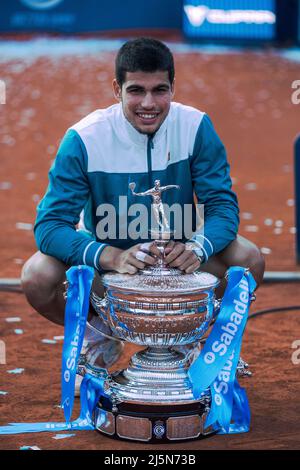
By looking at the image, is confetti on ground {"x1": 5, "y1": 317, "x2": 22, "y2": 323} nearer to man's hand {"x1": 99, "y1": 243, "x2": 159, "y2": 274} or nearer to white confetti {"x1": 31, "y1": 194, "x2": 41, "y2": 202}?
man's hand {"x1": 99, "y1": 243, "x2": 159, "y2": 274}

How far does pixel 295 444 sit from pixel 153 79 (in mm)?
1333

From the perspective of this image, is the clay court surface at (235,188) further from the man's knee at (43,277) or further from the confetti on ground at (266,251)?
the man's knee at (43,277)

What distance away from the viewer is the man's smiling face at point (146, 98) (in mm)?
3572

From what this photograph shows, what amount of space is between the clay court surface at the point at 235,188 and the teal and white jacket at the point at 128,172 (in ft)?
2.08

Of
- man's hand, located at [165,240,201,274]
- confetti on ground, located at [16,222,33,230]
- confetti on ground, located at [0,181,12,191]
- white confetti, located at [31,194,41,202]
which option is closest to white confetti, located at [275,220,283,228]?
confetti on ground, located at [16,222,33,230]

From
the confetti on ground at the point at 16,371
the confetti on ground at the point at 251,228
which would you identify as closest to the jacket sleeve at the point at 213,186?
the confetti on ground at the point at 16,371

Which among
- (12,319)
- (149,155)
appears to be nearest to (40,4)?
(12,319)

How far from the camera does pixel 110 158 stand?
375 cm

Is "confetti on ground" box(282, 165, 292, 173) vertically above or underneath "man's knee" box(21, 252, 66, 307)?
above

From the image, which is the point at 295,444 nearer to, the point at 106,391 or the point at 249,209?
the point at 106,391

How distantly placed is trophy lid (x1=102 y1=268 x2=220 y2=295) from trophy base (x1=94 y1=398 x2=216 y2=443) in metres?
0.39

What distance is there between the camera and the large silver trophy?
329 cm

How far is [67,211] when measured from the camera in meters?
3.68

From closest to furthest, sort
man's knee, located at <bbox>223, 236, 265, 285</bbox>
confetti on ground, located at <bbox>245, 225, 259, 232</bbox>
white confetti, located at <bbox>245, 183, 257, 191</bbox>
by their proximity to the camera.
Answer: man's knee, located at <bbox>223, 236, 265, 285</bbox>
confetti on ground, located at <bbox>245, 225, 259, 232</bbox>
white confetti, located at <bbox>245, 183, 257, 191</bbox>
